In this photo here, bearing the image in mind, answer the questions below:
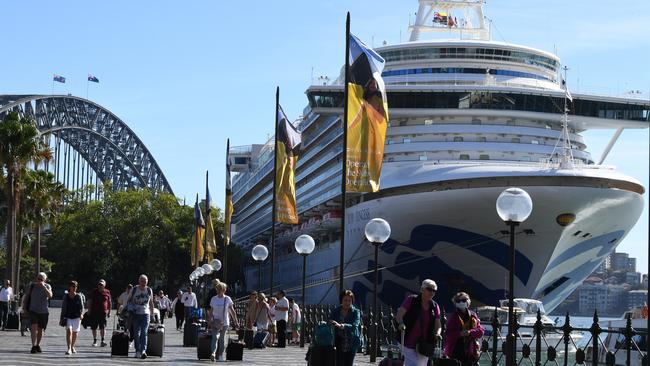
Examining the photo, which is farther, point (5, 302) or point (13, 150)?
point (13, 150)

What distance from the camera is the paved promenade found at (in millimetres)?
21594

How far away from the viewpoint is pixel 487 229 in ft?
147

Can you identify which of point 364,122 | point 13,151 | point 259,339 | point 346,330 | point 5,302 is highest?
point 13,151

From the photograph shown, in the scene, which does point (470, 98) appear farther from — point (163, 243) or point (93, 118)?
point (93, 118)

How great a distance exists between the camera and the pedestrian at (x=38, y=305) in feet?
79.3

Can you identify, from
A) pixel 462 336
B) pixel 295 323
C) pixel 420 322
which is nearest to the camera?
pixel 420 322

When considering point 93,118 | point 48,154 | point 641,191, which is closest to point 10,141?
point 48,154

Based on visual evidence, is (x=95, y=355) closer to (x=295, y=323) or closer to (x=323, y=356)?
(x=323, y=356)

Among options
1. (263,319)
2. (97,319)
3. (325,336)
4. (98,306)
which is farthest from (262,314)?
(325,336)

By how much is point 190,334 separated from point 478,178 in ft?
53.3

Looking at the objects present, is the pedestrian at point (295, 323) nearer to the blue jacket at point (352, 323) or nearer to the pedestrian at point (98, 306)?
the pedestrian at point (98, 306)

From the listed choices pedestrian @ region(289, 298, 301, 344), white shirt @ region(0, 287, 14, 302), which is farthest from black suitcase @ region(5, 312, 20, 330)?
pedestrian @ region(289, 298, 301, 344)

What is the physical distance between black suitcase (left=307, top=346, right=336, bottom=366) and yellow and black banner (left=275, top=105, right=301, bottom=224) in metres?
12.9

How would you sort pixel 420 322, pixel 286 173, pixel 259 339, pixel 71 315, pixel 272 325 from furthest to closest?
pixel 272 325, pixel 286 173, pixel 259 339, pixel 71 315, pixel 420 322
